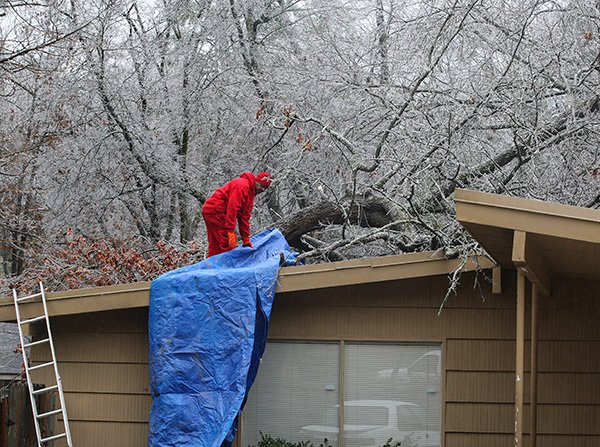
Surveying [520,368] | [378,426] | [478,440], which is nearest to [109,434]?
[378,426]

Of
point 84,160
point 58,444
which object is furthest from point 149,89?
point 58,444

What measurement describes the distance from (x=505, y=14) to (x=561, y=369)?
14.4 ft

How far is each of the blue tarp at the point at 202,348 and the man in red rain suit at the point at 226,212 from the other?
52cm

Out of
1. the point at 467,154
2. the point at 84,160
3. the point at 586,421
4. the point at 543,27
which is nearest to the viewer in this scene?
the point at 586,421

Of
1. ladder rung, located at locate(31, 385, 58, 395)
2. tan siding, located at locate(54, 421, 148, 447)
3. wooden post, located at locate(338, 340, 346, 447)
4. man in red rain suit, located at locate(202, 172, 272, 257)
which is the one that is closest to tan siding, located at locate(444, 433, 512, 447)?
wooden post, located at locate(338, 340, 346, 447)

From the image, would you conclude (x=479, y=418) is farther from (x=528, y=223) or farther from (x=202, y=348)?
(x=528, y=223)

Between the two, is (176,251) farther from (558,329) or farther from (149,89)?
(558,329)

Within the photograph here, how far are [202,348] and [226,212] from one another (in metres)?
1.39

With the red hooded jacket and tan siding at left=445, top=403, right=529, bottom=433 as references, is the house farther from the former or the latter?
the red hooded jacket

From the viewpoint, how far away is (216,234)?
9430 millimetres

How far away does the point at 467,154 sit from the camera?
11016 mm

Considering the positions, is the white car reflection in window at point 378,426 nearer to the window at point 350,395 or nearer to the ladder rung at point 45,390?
the window at point 350,395

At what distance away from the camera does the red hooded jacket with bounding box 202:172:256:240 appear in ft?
30.4

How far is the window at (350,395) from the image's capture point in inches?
370
